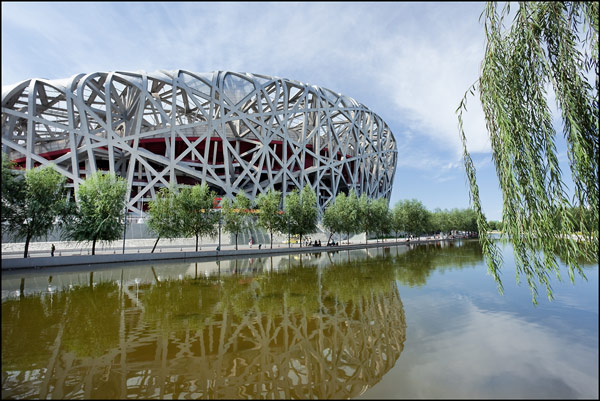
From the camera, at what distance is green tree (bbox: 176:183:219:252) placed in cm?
2658

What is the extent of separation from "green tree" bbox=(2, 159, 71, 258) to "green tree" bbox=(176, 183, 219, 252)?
824cm

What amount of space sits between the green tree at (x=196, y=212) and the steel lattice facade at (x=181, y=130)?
11163 mm

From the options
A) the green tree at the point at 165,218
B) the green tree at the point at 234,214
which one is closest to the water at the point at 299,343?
the green tree at the point at 165,218

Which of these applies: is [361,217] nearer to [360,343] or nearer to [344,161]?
[344,161]

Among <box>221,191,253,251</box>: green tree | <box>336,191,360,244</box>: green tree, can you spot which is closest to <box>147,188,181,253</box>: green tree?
<box>221,191,253,251</box>: green tree

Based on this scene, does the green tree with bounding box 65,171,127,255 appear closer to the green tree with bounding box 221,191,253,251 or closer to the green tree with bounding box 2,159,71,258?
the green tree with bounding box 2,159,71,258

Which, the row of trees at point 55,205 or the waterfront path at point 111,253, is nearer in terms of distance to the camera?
the row of trees at point 55,205

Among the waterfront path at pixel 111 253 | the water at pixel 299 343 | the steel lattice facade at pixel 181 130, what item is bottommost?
the water at pixel 299 343

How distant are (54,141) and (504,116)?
51731 mm

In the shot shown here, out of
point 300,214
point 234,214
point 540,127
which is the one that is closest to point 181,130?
point 234,214

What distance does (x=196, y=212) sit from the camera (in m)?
27.2

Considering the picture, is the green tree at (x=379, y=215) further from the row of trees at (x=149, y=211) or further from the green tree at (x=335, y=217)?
the green tree at (x=335, y=217)

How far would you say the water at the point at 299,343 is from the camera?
17.1 feet

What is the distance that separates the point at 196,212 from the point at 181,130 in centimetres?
2421
